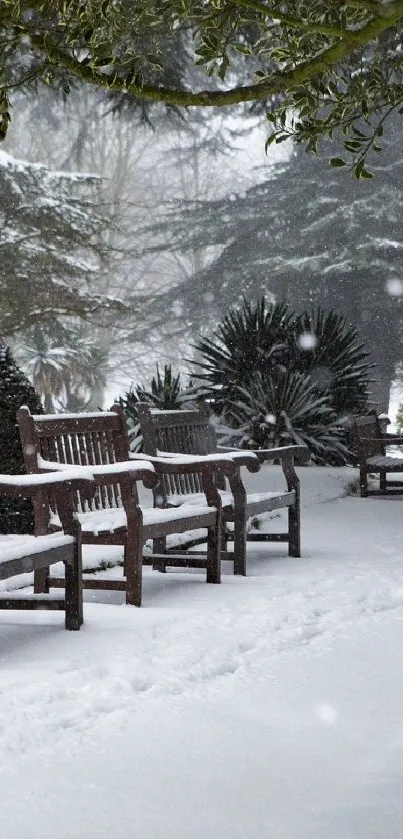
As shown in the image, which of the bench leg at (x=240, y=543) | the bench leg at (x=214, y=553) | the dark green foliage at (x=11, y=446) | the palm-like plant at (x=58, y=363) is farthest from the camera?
the palm-like plant at (x=58, y=363)

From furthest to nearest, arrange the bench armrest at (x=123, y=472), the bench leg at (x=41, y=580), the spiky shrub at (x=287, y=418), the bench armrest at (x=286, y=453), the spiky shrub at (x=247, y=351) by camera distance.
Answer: the spiky shrub at (x=247, y=351)
the spiky shrub at (x=287, y=418)
the bench armrest at (x=286, y=453)
the bench leg at (x=41, y=580)
the bench armrest at (x=123, y=472)

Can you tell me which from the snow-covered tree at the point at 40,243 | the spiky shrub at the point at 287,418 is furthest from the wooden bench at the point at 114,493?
the snow-covered tree at the point at 40,243

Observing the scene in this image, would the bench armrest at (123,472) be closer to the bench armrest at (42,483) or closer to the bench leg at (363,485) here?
the bench armrest at (42,483)

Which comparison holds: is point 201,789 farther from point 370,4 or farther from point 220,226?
point 220,226

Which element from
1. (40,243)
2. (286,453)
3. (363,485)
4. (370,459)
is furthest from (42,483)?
(40,243)

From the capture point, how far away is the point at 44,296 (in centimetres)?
2197

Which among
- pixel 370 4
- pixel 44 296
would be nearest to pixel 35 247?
pixel 44 296

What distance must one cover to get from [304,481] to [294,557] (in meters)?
4.39

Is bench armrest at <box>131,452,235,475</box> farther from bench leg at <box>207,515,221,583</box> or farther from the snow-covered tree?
the snow-covered tree

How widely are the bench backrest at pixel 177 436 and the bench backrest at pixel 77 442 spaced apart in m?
0.33

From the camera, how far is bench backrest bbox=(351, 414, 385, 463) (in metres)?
11.5

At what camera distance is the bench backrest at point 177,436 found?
22.5 ft

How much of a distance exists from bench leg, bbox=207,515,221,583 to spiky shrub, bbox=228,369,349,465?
6.78 meters

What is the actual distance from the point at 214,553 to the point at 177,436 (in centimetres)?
141
